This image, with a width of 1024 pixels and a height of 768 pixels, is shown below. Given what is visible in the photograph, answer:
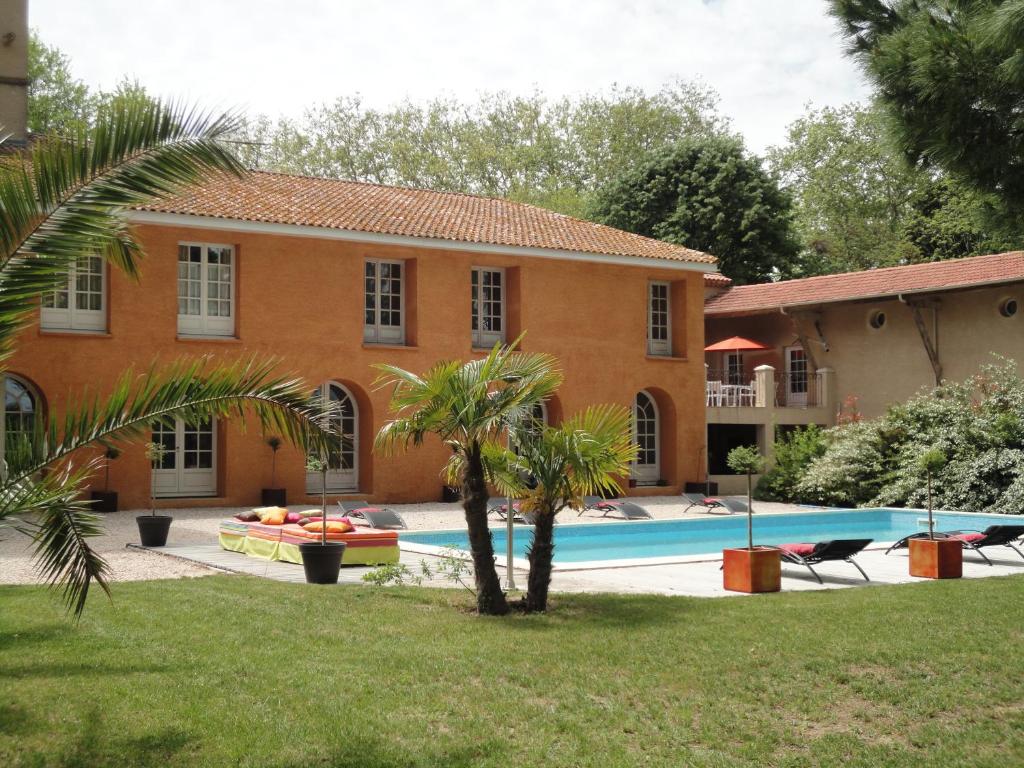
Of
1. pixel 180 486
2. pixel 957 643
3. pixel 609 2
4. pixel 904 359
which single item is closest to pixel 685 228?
pixel 904 359

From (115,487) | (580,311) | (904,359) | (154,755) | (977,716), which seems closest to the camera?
(154,755)

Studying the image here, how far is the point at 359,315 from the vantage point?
2302 centimetres

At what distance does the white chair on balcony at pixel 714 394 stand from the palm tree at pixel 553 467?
18150mm

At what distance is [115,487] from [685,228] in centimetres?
2313

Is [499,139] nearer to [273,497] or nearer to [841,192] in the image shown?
[841,192]

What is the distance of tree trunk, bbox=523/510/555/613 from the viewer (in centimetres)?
989

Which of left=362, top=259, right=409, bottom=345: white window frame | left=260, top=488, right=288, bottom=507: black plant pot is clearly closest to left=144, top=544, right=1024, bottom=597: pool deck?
left=260, top=488, right=288, bottom=507: black plant pot

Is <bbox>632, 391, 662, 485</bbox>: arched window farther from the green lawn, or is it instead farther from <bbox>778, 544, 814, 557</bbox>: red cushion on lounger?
the green lawn

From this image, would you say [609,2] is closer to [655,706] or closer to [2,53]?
[2,53]

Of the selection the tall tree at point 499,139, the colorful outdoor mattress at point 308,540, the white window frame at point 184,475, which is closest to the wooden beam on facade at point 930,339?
the white window frame at point 184,475

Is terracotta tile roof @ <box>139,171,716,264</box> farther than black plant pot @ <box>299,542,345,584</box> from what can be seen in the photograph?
Yes

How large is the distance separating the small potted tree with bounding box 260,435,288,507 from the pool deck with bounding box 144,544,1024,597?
6.35 m

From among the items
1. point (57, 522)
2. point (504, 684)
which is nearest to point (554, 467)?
point (504, 684)

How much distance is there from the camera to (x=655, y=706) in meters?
6.66
